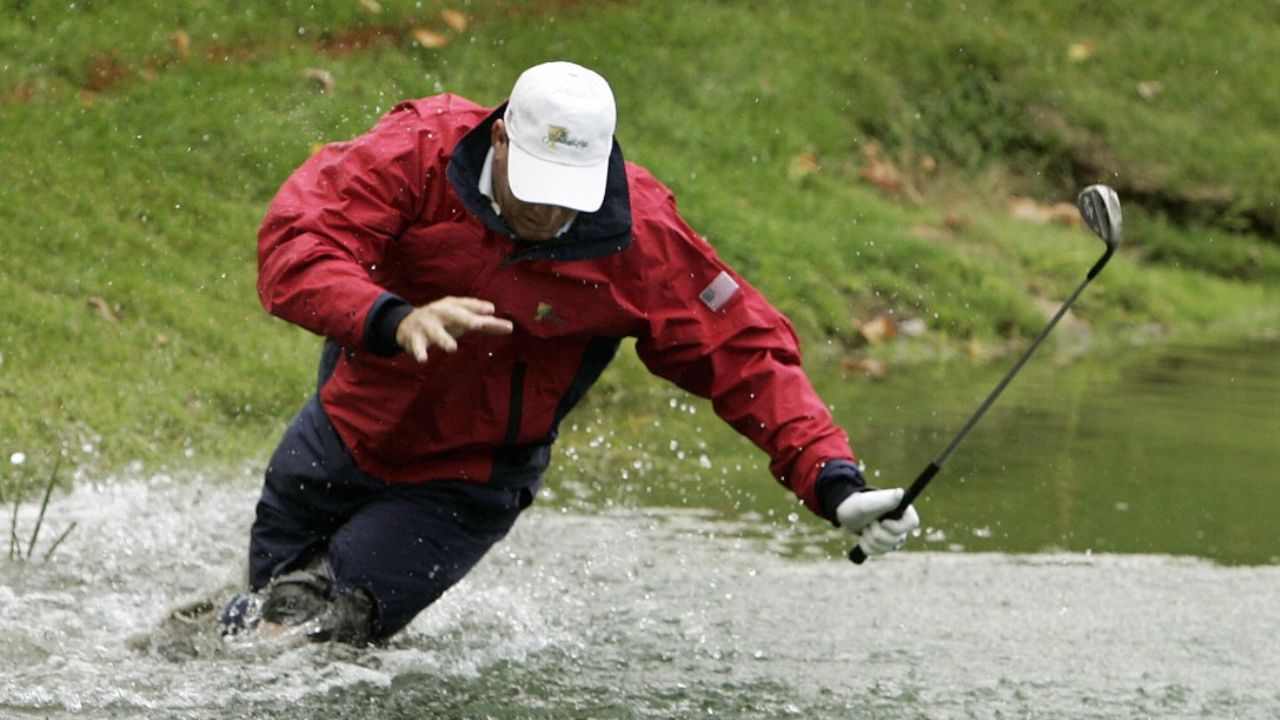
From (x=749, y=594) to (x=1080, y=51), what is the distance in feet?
34.3

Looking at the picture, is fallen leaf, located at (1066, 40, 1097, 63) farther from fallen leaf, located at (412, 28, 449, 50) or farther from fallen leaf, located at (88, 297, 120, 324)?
fallen leaf, located at (88, 297, 120, 324)

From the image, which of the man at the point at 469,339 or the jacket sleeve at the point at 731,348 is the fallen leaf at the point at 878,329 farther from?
the jacket sleeve at the point at 731,348

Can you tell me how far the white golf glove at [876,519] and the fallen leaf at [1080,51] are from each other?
39.3 ft

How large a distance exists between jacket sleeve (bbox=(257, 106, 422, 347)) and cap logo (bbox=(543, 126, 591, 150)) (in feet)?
1.31

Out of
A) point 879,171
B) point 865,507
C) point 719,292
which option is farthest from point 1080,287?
point 879,171

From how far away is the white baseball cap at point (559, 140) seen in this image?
16.2 feet

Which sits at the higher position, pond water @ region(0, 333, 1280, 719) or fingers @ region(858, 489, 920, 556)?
fingers @ region(858, 489, 920, 556)

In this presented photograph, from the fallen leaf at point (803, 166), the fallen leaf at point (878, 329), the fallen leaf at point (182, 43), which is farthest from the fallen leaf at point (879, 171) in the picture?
the fallen leaf at point (182, 43)

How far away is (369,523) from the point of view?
5.59 meters

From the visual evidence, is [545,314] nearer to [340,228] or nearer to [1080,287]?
[340,228]

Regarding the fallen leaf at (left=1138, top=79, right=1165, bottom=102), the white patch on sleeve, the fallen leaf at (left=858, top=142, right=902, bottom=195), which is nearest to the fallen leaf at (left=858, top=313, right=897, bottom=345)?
the fallen leaf at (left=858, top=142, right=902, bottom=195)

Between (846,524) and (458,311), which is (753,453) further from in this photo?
(458,311)

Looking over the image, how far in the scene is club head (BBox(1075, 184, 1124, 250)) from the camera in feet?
16.6

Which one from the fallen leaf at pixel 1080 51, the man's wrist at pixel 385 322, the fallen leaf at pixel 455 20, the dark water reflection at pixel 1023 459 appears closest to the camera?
the man's wrist at pixel 385 322
